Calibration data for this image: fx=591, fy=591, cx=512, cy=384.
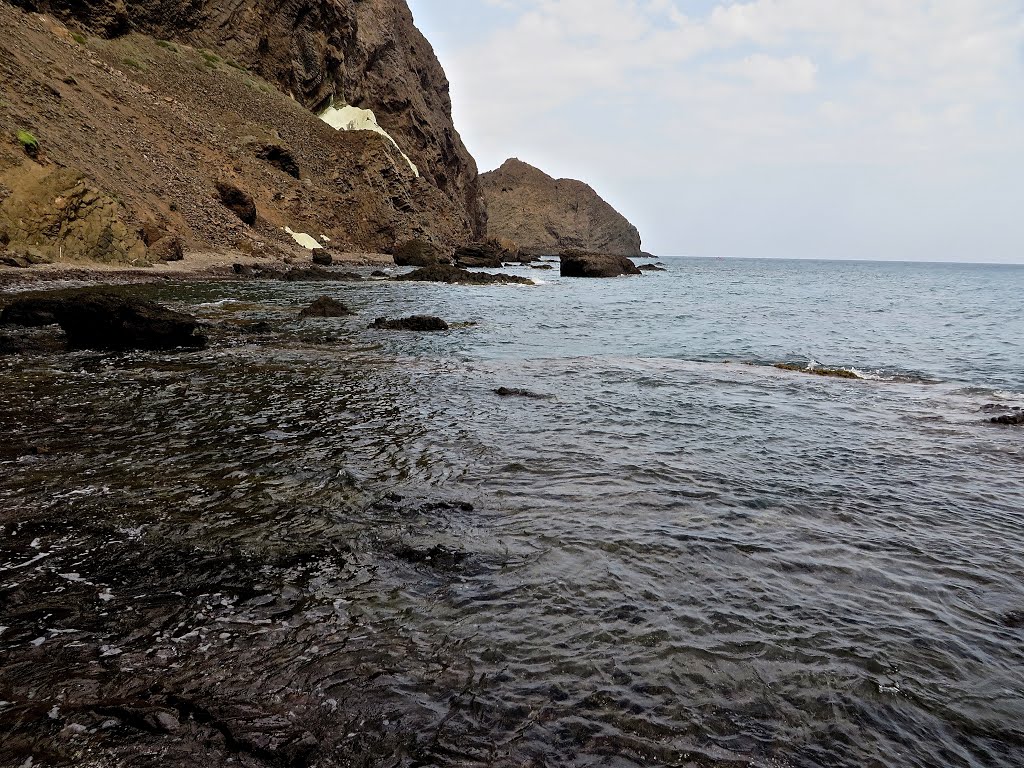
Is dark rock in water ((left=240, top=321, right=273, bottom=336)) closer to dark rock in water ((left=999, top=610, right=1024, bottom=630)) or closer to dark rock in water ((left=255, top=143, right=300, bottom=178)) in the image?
dark rock in water ((left=999, top=610, right=1024, bottom=630))

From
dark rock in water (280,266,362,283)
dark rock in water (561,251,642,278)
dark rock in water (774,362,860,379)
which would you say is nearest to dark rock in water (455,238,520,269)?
dark rock in water (561,251,642,278)

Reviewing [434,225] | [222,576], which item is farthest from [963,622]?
[434,225]

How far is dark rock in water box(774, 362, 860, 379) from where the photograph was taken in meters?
14.7

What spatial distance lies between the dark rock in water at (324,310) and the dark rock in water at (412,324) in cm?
218

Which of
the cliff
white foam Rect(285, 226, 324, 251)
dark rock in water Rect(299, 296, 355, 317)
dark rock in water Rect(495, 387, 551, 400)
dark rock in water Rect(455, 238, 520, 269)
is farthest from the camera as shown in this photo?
dark rock in water Rect(455, 238, 520, 269)

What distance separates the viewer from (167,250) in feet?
108

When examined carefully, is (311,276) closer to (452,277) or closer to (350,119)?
(452,277)

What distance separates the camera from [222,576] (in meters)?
4.22

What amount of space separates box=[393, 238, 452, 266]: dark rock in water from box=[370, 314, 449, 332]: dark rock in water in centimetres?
3922

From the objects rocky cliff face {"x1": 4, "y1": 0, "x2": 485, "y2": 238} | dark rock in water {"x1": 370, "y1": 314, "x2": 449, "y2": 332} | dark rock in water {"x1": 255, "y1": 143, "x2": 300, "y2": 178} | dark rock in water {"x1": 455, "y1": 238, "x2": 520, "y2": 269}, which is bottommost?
dark rock in water {"x1": 370, "y1": 314, "x2": 449, "y2": 332}

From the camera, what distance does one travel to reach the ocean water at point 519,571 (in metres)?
3.09

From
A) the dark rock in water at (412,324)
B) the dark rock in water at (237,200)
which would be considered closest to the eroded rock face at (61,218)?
the dark rock in water at (412,324)

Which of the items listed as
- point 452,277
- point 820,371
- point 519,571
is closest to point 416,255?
point 452,277

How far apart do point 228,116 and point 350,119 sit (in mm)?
21646
